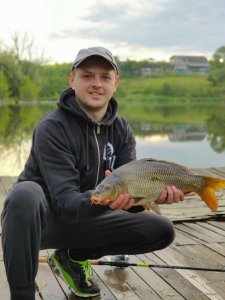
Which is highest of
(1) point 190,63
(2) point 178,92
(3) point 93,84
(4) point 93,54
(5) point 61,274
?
(1) point 190,63

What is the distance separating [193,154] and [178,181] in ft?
35.3

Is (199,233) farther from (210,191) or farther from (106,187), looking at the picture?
(106,187)

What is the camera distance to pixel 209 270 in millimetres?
2525

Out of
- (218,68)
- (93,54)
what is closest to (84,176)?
(93,54)

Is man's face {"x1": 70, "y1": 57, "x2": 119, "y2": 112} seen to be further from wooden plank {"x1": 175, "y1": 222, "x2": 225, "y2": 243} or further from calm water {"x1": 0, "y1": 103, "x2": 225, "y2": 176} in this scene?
calm water {"x1": 0, "y1": 103, "x2": 225, "y2": 176}

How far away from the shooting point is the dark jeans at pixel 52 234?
1879 mm

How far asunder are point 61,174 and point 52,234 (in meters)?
0.32

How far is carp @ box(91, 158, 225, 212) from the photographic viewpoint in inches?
75.5

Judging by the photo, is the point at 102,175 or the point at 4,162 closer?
the point at 102,175

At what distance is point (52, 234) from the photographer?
2.27 meters

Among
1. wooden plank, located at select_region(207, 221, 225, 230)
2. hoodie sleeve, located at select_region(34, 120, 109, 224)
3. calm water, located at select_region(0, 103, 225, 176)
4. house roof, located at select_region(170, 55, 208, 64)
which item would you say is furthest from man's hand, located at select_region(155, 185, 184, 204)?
house roof, located at select_region(170, 55, 208, 64)

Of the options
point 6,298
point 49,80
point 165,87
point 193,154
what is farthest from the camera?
point 49,80

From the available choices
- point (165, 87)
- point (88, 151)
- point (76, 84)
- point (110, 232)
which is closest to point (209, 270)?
point (110, 232)

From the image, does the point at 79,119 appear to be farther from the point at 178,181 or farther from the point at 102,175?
the point at 178,181
